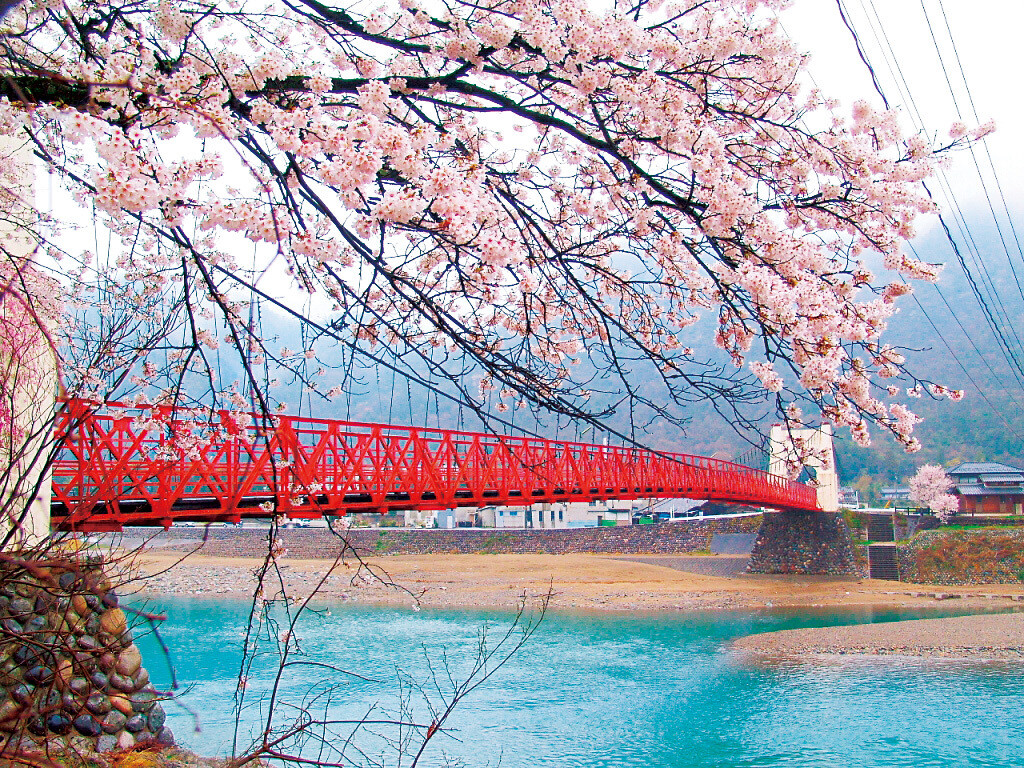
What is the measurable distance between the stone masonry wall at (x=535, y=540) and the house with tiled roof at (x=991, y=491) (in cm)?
1001

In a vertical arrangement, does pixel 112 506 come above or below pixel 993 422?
below

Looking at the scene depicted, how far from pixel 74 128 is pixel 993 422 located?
89.7 m

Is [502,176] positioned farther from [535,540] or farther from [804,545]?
[535,540]

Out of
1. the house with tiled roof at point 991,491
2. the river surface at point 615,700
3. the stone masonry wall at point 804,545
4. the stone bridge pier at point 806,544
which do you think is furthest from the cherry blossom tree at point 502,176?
the house with tiled roof at point 991,491

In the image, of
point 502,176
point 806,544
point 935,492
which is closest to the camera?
point 502,176

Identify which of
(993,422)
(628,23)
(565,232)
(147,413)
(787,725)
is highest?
(993,422)

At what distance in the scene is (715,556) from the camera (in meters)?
34.4

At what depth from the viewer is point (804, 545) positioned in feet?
105

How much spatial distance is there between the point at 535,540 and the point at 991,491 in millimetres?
20714

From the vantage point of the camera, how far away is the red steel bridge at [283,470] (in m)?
3.61

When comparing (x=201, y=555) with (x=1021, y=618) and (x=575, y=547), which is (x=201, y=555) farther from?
(x=1021, y=618)

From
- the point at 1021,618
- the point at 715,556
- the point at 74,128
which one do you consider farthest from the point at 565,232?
the point at 715,556

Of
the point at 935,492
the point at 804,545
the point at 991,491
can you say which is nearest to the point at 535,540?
the point at 804,545

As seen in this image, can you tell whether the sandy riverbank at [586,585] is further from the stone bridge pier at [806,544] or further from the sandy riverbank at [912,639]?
the sandy riverbank at [912,639]
